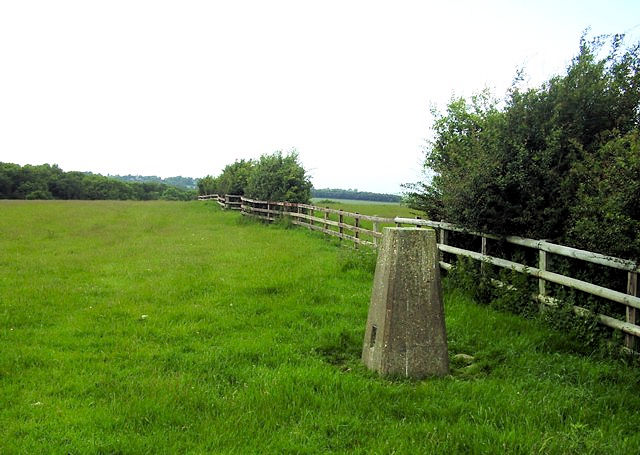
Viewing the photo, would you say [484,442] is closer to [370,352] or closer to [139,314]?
[370,352]

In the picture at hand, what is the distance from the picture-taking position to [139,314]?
7.19 metres

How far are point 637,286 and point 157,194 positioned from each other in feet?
381

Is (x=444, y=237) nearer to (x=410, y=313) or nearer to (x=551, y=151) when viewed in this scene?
(x=551, y=151)

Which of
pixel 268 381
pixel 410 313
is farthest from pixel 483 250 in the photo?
pixel 268 381

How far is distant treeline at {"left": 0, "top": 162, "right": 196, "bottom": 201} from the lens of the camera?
8100cm

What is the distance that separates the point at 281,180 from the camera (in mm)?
23266

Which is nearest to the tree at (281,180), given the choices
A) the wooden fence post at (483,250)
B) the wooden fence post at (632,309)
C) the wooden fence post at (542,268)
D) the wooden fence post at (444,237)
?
the wooden fence post at (444,237)

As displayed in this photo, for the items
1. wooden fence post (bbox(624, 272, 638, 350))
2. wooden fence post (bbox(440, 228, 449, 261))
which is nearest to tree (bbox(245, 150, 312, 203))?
wooden fence post (bbox(440, 228, 449, 261))

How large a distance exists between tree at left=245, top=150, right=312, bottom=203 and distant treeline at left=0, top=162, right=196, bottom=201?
2154 inches

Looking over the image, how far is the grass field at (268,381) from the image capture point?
373cm

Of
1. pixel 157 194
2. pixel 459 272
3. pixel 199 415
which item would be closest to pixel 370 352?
pixel 199 415

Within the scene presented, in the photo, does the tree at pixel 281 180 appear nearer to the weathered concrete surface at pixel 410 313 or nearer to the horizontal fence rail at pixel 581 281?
the horizontal fence rail at pixel 581 281

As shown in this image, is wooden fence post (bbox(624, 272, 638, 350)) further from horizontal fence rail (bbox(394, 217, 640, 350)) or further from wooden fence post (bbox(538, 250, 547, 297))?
wooden fence post (bbox(538, 250, 547, 297))

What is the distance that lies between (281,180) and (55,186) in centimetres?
8177
